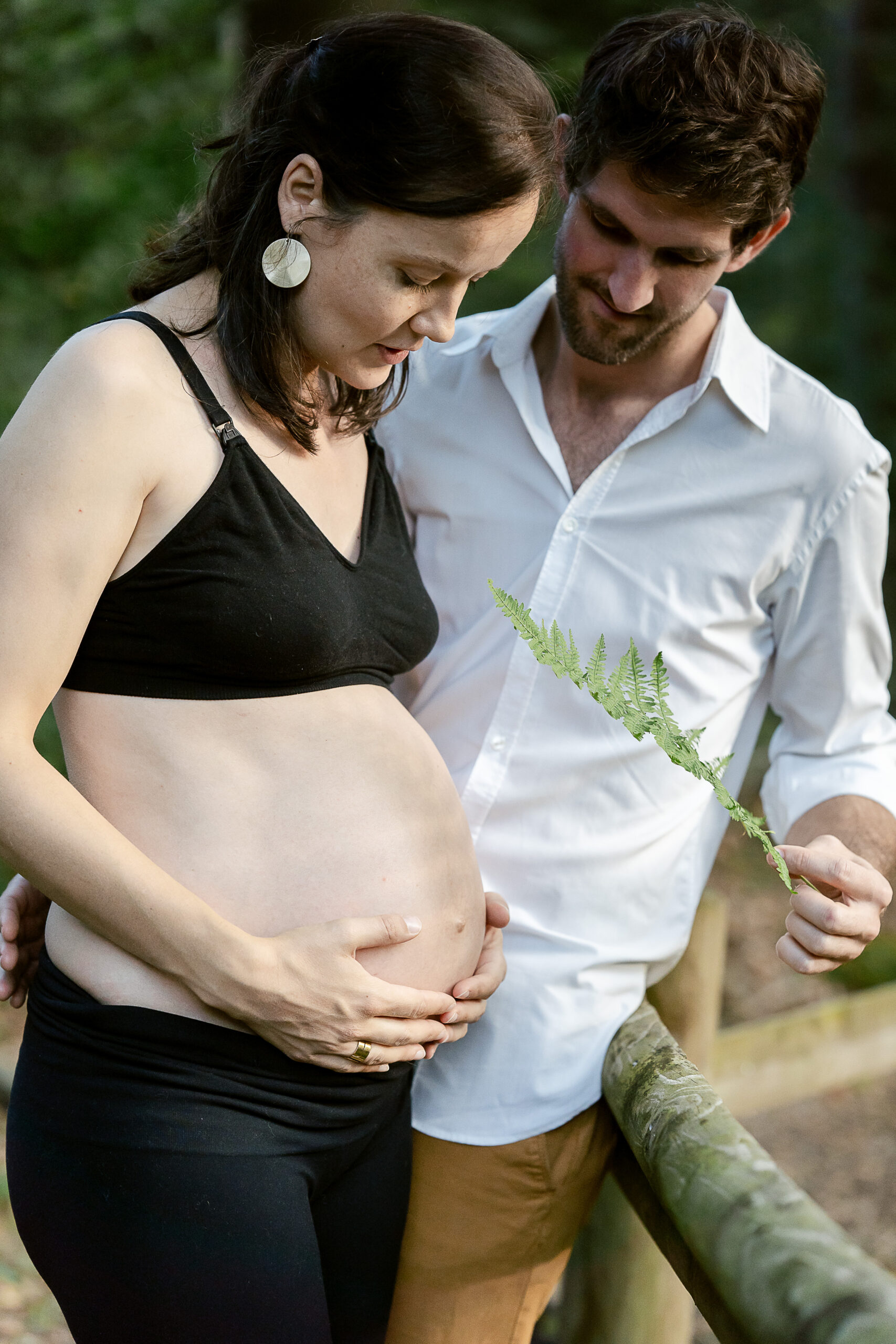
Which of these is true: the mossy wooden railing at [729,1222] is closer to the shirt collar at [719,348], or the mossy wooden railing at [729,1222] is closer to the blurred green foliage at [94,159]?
the shirt collar at [719,348]

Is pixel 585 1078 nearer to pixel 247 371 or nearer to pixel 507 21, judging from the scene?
pixel 247 371

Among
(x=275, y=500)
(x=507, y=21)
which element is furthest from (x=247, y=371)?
(x=507, y=21)

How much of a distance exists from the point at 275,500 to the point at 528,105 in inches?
23.4

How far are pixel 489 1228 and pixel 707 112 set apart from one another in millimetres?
1752

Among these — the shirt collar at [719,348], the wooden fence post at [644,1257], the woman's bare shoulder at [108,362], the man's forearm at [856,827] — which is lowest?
the wooden fence post at [644,1257]

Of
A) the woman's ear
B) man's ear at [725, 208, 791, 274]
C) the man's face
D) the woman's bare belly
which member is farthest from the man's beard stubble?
the woman's bare belly

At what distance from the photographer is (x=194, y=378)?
1434 mm

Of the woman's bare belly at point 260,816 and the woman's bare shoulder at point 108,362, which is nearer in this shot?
the woman's bare shoulder at point 108,362

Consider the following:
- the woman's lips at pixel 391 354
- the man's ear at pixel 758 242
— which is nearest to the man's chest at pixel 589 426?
the man's ear at pixel 758 242

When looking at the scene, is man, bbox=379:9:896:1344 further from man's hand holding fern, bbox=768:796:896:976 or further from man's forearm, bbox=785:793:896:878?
man's hand holding fern, bbox=768:796:896:976

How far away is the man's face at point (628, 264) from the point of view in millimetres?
1850

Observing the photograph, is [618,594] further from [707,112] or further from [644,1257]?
[644,1257]

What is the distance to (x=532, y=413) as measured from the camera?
2.01 meters

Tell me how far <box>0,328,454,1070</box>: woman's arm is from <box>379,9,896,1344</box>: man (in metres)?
0.53
